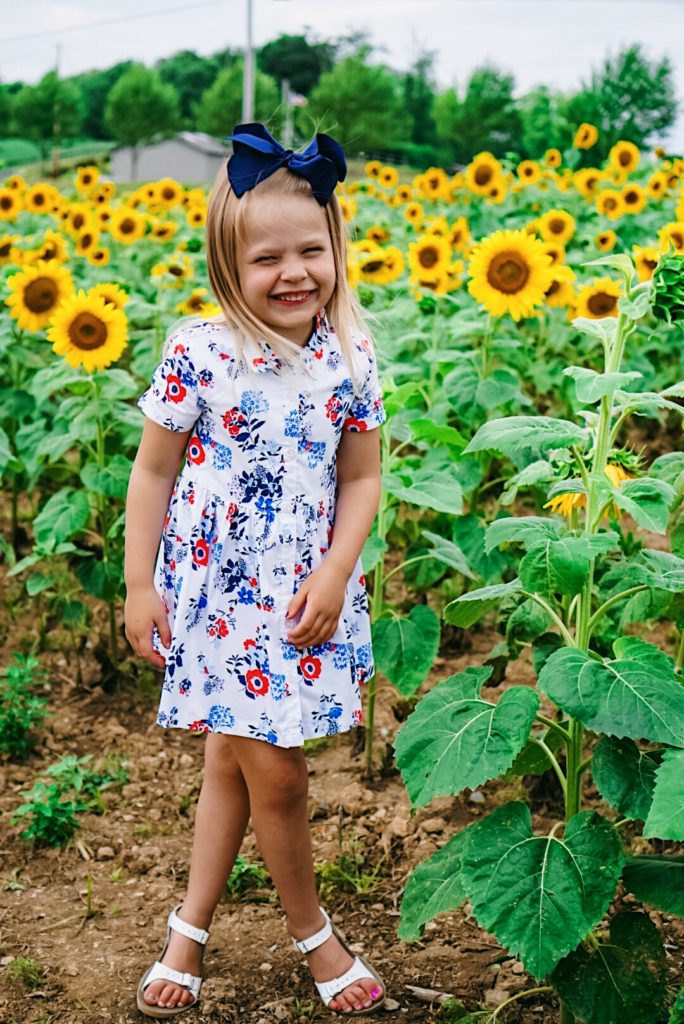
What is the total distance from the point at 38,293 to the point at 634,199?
4.27 metres

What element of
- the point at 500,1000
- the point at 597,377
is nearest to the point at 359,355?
the point at 597,377

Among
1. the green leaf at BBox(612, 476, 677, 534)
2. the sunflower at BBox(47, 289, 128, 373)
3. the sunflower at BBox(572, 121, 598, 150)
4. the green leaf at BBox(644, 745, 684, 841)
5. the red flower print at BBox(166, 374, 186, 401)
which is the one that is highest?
the sunflower at BBox(572, 121, 598, 150)

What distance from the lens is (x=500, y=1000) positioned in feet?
7.34

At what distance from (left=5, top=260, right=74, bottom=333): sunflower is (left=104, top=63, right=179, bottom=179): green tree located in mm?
30497

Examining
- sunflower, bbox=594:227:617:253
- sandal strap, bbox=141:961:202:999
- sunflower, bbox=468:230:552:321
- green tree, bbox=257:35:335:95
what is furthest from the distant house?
sandal strap, bbox=141:961:202:999

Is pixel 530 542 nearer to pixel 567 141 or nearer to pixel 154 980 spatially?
pixel 154 980

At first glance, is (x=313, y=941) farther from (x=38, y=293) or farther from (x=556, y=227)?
(x=556, y=227)

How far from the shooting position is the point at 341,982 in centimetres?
228

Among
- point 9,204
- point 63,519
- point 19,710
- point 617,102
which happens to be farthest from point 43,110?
point 19,710

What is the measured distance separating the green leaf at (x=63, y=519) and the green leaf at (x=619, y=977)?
6.24 ft

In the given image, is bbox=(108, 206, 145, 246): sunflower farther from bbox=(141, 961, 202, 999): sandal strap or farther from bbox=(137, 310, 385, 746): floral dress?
bbox=(141, 961, 202, 999): sandal strap

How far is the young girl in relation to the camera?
204cm

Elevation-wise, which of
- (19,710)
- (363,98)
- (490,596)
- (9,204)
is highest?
(363,98)

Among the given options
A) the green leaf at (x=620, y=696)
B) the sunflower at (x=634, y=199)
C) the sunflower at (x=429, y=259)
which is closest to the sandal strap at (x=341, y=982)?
the green leaf at (x=620, y=696)
